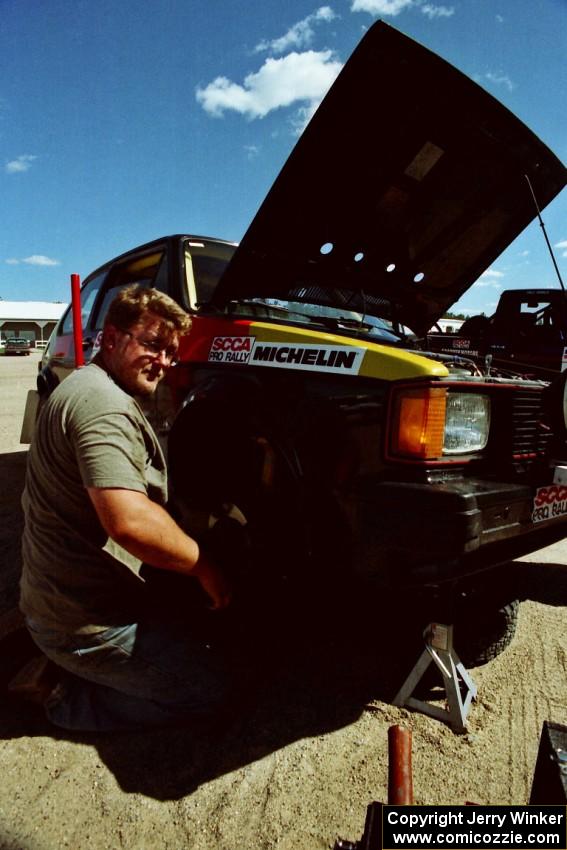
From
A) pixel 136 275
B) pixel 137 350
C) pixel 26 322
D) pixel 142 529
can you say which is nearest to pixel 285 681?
pixel 142 529

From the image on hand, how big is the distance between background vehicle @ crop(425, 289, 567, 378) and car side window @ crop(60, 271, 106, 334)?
404cm

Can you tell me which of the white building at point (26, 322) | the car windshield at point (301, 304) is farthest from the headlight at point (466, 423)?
the white building at point (26, 322)

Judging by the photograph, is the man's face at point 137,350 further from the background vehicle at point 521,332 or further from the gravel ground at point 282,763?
the background vehicle at point 521,332

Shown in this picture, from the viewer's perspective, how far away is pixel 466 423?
1.76 m

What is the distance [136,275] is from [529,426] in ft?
9.14

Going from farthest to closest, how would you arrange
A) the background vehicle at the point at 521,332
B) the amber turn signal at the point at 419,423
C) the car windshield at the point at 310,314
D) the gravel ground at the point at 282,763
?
the background vehicle at the point at 521,332, the car windshield at the point at 310,314, the amber turn signal at the point at 419,423, the gravel ground at the point at 282,763

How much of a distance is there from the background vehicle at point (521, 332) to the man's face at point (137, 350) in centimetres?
517

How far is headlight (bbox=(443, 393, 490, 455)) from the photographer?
5.57 ft

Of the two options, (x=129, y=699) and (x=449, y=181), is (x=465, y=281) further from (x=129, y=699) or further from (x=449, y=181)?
(x=129, y=699)

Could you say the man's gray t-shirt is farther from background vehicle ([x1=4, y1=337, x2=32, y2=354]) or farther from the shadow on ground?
background vehicle ([x1=4, y1=337, x2=32, y2=354])

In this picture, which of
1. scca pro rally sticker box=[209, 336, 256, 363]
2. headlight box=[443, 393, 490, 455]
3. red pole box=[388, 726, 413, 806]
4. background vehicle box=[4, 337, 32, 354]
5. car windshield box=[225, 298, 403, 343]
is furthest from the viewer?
background vehicle box=[4, 337, 32, 354]

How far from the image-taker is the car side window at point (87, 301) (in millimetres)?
4295

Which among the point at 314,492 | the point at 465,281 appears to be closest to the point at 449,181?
the point at 465,281

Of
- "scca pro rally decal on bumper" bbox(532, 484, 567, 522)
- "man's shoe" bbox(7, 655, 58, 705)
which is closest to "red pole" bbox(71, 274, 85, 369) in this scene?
"man's shoe" bbox(7, 655, 58, 705)
